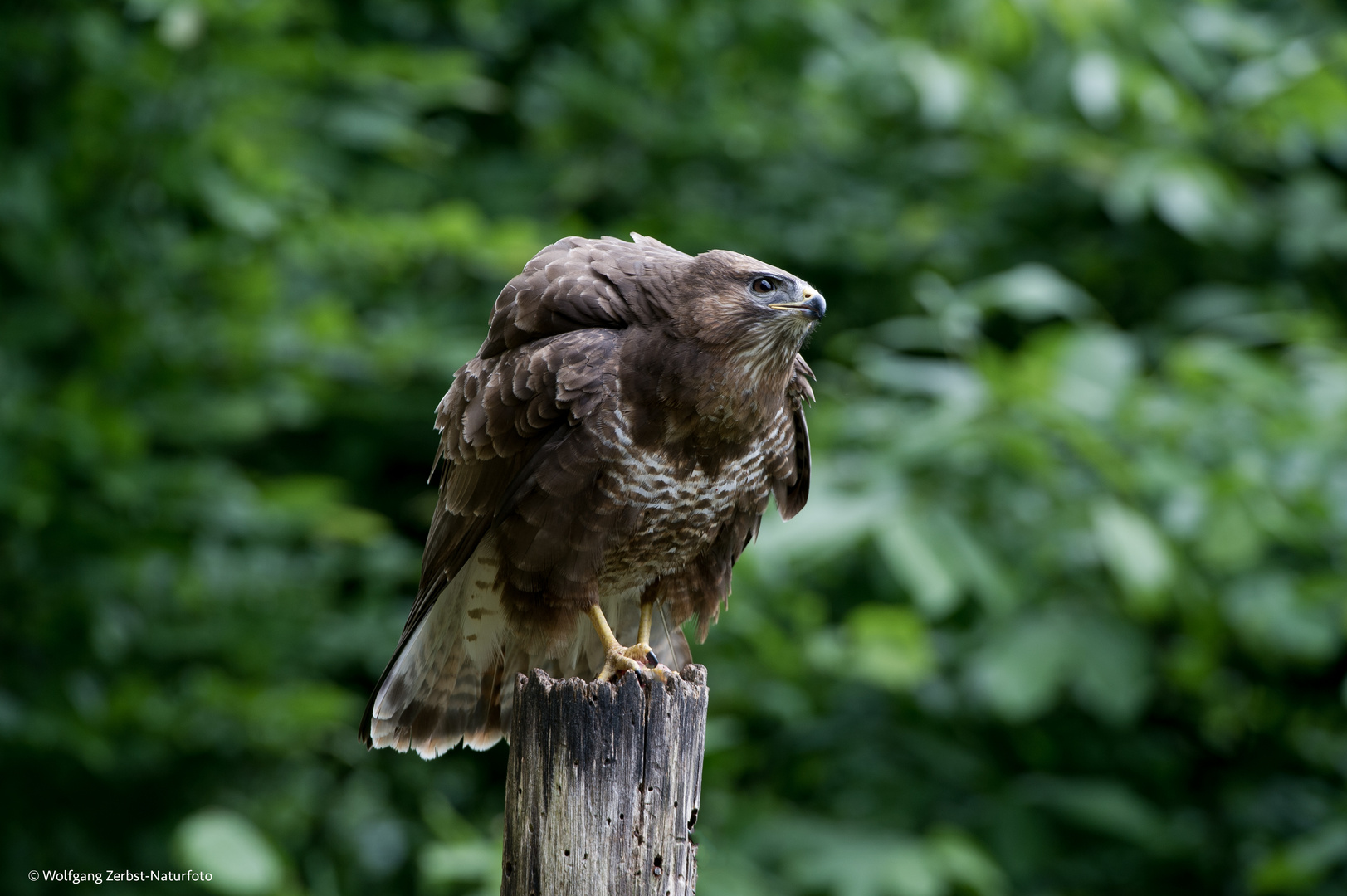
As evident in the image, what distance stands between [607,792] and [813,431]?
2265 millimetres

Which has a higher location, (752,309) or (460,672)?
(752,309)

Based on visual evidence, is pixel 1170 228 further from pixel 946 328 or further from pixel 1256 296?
pixel 946 328

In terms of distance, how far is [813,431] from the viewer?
14.1 feet

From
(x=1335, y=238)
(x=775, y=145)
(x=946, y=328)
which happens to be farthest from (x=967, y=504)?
(x=775, y=145)

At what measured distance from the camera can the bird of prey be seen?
247cm

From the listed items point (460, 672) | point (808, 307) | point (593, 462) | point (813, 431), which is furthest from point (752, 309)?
point (813, 431)

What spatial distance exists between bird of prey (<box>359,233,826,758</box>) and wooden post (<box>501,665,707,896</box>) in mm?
273

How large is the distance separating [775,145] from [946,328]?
7.67ft

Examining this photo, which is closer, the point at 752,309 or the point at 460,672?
the point at 752,309

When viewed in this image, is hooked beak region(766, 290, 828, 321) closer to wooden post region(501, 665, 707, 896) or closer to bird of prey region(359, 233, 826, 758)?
bird of prey region(359, 233, 826, 758)

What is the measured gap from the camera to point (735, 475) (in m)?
2.58

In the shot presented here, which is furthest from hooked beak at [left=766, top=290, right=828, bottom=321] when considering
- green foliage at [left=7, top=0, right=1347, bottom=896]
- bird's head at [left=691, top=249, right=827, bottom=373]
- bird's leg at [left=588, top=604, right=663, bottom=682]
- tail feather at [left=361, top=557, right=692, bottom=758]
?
green foliage at [left=7, top=0, right=1347, bottom=896]

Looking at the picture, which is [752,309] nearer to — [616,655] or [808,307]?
[808,307]

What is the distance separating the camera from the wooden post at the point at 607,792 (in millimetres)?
2201
